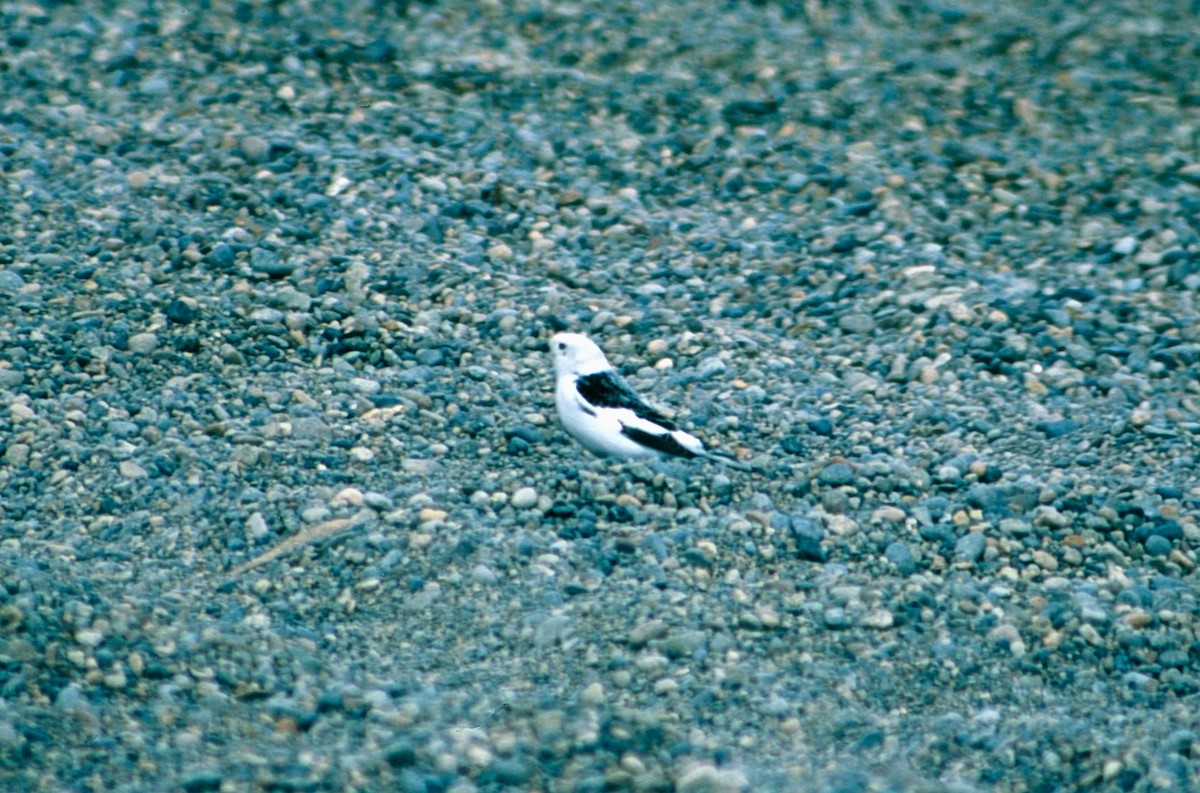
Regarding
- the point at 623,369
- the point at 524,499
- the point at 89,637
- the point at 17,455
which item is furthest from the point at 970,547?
the point at 17,455

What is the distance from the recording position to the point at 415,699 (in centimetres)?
492

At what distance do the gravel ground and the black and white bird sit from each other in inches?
4.6

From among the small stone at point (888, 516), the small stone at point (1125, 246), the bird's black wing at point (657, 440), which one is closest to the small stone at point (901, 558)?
the small stone at point (888, 516)

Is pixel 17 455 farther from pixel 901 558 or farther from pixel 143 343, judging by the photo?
pixel 901 558

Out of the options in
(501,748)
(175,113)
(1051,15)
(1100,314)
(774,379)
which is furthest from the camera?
(1051,15)

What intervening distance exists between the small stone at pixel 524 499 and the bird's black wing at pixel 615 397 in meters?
0.50

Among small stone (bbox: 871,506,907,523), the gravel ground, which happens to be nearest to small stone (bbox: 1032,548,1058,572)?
the gravel ground

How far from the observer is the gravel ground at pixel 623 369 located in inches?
195

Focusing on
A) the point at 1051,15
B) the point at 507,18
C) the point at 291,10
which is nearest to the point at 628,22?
the point at 507,18

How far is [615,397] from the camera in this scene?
6355mm

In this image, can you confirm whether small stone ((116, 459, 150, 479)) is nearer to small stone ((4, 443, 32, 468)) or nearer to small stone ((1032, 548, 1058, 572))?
small stone ((4, 443, 32, 468))

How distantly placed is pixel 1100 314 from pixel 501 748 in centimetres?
490

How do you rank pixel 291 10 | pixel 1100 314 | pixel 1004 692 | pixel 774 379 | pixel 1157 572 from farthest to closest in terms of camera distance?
pixel 291 10
pixel 1100 314
pixel 774 379
pixel 1157 572
pixel 1004 692

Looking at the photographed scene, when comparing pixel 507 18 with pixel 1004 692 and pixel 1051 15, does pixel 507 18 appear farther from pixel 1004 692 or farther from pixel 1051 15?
pixel 1004 692
